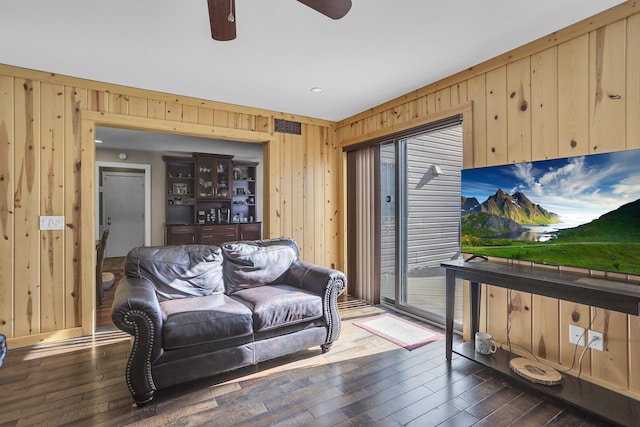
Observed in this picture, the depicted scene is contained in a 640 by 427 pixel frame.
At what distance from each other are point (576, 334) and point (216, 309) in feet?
8.29

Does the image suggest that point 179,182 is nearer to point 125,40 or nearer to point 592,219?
point 125,40

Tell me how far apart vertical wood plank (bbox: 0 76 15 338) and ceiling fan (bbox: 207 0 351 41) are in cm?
255

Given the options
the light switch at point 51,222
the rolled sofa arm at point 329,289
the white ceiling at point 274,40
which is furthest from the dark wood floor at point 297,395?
the white ceiling at point 274,40

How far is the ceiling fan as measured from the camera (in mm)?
1490

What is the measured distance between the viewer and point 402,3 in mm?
2029

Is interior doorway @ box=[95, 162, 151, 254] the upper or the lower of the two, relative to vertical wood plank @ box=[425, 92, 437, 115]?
lower

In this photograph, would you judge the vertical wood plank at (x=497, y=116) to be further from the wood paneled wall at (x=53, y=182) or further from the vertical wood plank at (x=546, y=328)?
the wood paneled wall at (x=53, y=182)

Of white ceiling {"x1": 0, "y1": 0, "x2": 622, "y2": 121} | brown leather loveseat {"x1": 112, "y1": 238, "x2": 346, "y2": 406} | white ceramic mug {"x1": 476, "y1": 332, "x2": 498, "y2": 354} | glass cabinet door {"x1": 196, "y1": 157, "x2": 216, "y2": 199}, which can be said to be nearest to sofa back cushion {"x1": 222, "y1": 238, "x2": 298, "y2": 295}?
brown leather loveseat {"x1": 112, "y1": 238, "x2": 346, "y2": 406}

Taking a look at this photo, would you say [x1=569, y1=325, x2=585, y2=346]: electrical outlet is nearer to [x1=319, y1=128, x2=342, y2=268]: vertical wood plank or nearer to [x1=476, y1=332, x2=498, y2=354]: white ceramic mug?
[x1=476, y1=332, x2=498, y2=354]: white ceramic mug

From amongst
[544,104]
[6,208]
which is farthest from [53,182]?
[544,104]

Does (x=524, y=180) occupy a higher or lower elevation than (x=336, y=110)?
lower

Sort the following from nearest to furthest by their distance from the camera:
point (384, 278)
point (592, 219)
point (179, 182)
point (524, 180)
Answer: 1. point (592, 219)
2. point (524, 180)
3. point (384, 278)
4. point (179, 182)

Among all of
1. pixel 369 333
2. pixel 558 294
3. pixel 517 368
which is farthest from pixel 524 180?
pixel 369 333

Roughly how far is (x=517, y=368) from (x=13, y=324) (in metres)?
4.18
